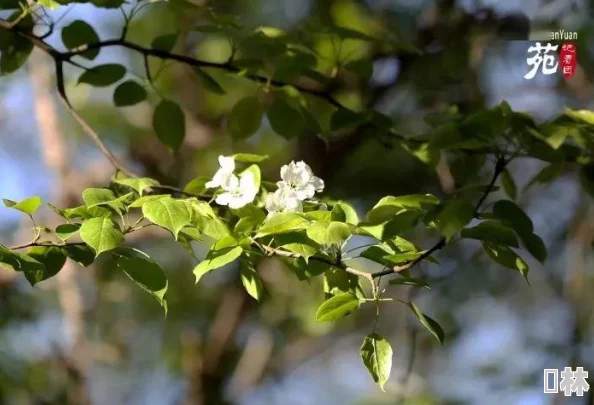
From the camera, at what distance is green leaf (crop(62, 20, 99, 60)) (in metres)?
0.60

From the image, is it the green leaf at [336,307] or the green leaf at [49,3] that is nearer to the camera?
the green leaf at [336,307]

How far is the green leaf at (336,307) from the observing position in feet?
1.27

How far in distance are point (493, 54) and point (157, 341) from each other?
832mm

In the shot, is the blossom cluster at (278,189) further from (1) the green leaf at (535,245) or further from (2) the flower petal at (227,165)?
(1) the green leaf at (535,245)

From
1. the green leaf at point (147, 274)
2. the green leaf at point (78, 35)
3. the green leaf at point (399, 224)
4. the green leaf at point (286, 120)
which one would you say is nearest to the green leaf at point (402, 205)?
the green leaf at point (399, 224)

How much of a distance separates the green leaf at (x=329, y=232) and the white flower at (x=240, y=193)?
0.21ft

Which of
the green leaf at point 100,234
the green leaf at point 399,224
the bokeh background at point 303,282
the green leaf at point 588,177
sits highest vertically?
the green leaf at point 100,234

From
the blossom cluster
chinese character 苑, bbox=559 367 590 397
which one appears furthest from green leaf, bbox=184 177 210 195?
chinese character 苑, bbox=559 367 590 397

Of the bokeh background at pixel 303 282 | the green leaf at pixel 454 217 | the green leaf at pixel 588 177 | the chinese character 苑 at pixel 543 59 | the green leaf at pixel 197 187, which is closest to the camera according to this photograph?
the green leaf at pixel 454 217

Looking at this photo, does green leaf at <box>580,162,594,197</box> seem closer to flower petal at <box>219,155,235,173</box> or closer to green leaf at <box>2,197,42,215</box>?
flower petal at <box>219,155,235,173</box>

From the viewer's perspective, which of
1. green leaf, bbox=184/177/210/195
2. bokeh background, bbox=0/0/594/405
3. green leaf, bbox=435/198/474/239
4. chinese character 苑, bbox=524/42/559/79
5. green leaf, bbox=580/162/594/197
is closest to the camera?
green leaf, bbox=435/198/474/239

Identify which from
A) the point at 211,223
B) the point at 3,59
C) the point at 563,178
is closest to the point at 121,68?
the point at 3,59

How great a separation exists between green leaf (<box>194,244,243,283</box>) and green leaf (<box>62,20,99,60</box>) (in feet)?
0.96

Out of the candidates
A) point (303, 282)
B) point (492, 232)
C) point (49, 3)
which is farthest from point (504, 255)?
point (303, 282)
